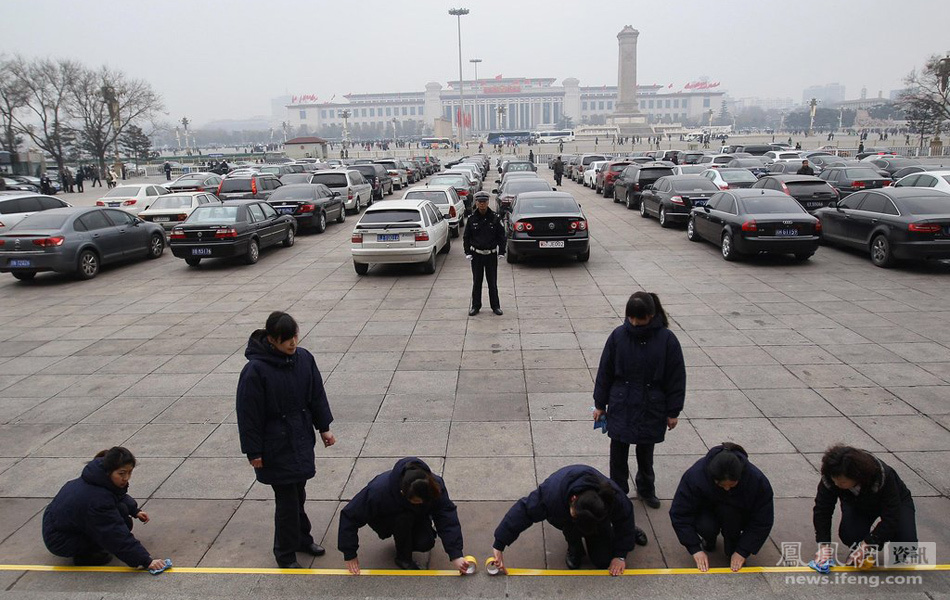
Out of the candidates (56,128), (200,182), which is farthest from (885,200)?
(56,128)

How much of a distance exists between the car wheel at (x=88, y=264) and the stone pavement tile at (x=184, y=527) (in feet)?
33.9

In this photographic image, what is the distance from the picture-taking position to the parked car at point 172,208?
18.2 meters

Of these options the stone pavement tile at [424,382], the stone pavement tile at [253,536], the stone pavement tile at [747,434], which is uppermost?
the stone pavement tile at [424,382]

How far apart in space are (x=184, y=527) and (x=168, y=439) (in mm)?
1627

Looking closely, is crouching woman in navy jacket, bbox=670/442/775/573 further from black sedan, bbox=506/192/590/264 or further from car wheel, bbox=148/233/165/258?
car wheel, bbox=148/233/165/258

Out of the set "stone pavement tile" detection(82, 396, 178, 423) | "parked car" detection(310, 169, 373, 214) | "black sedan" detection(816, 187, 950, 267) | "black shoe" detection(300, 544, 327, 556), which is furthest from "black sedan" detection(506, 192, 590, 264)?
"parked car" detection(310, 169, 373, 214)

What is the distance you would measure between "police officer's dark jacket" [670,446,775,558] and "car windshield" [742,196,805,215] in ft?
34.5

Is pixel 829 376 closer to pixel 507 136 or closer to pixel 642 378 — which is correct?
pixel 642 378

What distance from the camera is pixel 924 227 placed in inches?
452

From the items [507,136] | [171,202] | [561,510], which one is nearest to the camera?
[561,510]

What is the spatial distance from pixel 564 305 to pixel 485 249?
1770mm

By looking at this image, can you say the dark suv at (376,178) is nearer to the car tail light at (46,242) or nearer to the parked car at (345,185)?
the parked car at (345,185)

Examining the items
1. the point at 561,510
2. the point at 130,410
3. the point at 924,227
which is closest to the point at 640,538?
the point at 561,510

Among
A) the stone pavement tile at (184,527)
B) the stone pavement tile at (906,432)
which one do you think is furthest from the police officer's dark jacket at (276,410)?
the stone pavement tile at (906,432)
